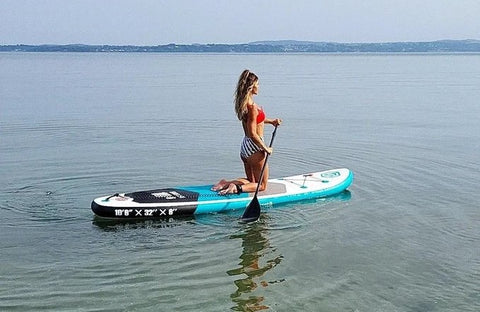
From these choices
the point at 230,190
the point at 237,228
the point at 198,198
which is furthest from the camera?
the point at 230,190

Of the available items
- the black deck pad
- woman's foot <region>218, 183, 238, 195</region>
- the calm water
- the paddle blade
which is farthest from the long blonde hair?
the calm water

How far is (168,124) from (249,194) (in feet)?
35.3

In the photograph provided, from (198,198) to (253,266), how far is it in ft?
7.22

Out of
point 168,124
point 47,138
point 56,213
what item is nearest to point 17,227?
point 56,213

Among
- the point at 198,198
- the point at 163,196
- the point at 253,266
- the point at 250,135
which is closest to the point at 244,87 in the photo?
the point at 250,135

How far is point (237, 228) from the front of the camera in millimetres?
9812

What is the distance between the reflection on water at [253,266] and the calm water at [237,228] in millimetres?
27

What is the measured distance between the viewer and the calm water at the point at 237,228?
24.4 ft

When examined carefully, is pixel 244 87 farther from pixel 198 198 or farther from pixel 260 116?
pixel 198 198

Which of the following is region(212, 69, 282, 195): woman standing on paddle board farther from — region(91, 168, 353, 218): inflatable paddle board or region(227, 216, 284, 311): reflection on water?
region(227, 216, 284, 311): reflection on water

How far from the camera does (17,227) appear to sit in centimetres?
959

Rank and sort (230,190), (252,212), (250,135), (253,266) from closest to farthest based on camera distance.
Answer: (253,266) → (252,212) → (250,135) → (230,190)

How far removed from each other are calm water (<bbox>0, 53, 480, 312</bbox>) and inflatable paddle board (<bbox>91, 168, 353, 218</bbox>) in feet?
0.65

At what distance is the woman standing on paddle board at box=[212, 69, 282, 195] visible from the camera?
10125mm
